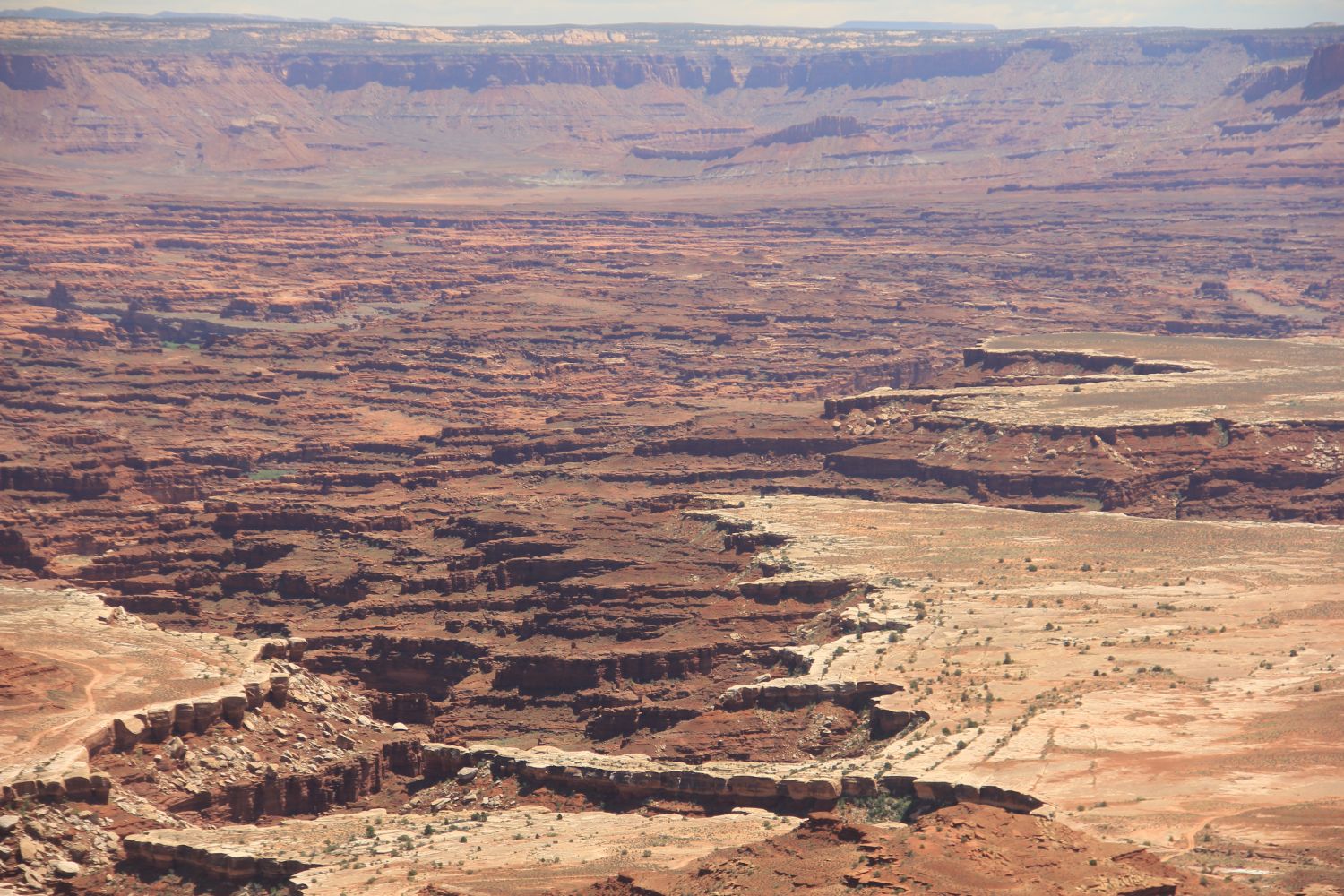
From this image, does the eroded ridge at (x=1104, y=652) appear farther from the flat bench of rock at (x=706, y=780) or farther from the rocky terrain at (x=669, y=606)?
the flat bench of rock at (x=706, y=780)

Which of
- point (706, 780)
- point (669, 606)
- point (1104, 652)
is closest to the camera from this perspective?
point (706, 780)

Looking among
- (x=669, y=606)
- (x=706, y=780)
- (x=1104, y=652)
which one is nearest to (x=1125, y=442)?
(x=669, y=606)

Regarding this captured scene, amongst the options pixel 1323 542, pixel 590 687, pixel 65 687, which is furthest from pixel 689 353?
pixel 65 687

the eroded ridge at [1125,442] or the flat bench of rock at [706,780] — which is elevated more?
the flat bench of rock at [706,780]

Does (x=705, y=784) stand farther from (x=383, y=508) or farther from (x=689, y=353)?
(x=689, y=353)

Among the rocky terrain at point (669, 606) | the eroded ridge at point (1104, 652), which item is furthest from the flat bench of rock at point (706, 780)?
the eroded ridge at point (1104, 652)

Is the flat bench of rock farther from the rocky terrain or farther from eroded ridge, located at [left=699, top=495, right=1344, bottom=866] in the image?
eroded ridge, located at [left=699, top=495, right=1344, bottom=866]

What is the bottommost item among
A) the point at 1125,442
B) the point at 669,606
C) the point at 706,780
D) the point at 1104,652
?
the point at 1125,442

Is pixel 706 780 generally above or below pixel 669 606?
above

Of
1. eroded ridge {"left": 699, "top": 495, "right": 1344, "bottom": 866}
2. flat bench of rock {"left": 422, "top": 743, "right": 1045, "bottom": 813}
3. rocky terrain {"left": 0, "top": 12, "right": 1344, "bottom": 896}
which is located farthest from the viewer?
flat bench of rock {"left": 422, "top": 743, "right": 1045, "bottom": 813}

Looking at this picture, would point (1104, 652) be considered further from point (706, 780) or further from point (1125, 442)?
point (1125, 442)

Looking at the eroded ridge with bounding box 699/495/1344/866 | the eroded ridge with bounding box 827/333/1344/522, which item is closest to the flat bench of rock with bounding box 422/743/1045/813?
the eroded ridge with bounding box 699/495/1344/866
